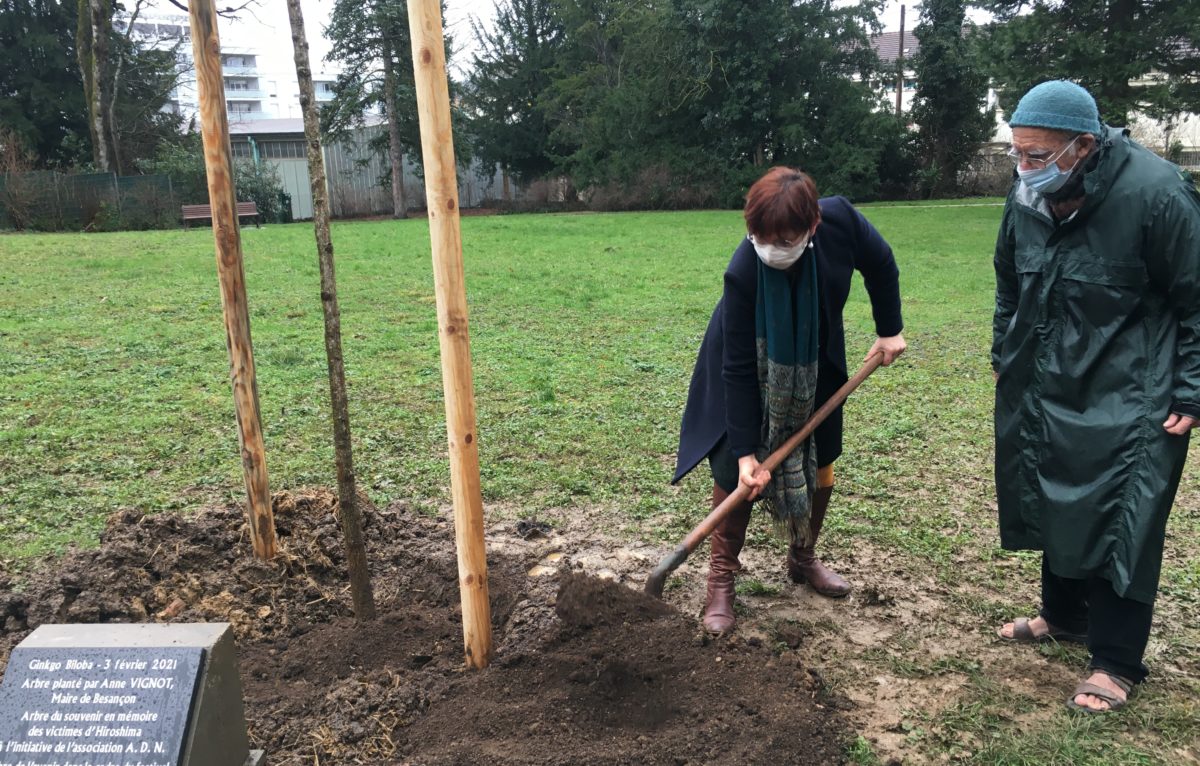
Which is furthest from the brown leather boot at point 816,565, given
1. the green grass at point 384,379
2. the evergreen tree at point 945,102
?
the evergreen tree at point 945,102

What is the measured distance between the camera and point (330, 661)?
303cm

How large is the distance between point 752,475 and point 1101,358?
1140 millimetres

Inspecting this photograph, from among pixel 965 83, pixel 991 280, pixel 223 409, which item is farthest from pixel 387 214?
pixel 223 409

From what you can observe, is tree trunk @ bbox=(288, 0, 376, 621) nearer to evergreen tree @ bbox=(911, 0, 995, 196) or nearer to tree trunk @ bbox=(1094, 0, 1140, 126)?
tree trunk @ bbox=(1094, 0, 1140, 126)

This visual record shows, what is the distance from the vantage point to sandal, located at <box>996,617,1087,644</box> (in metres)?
3.23

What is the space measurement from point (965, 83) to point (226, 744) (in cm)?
3598

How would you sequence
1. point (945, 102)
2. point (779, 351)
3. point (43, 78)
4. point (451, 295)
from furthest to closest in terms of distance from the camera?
point (945, 102)
point (43, 78)
point (779, 351)
point (451, 295)

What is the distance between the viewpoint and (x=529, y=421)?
19.5 ft

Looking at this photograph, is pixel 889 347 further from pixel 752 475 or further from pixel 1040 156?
pixel 1040 156

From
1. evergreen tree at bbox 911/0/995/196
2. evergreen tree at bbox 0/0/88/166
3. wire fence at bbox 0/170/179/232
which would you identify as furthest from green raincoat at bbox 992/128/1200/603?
evergreen tree at bbox 0/0/88/166

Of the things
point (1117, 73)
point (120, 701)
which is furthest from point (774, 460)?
point (1117, 73)

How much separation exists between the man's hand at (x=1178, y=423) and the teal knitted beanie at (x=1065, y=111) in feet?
2.85

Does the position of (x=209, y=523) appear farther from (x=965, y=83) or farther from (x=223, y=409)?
(x=965, y=83)

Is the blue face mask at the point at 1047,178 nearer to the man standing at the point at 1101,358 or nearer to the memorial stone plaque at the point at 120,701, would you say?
the man standing at the point at 1101,358
